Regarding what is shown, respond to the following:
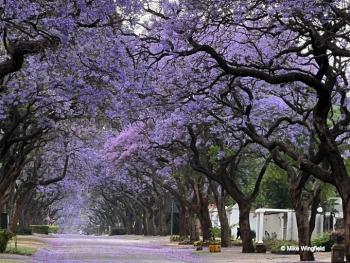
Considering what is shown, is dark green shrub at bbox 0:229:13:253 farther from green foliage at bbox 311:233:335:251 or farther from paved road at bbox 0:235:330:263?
green foliage at bbox 311:233:335:251

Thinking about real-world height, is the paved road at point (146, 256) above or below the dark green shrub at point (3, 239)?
below

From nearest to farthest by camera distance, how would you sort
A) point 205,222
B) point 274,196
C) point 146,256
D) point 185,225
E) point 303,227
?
point 303,227 → point 146,256 → point 205,222 → point 274,196 → point 185,225

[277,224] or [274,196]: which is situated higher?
[274,196]

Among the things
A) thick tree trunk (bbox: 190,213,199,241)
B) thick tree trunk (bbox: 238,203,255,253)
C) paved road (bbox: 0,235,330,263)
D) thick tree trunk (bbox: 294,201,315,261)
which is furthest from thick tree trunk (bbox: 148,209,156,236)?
thick tree trunk (bbox: 294,201,315,261)

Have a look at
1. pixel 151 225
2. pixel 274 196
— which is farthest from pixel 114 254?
pixel 151 225

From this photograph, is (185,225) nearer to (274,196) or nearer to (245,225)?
(274,196)

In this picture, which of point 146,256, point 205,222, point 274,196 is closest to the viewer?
point 146,256

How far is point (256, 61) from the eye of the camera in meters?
19.2

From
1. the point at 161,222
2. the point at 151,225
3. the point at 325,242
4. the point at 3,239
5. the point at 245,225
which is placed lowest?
the point at 3,239

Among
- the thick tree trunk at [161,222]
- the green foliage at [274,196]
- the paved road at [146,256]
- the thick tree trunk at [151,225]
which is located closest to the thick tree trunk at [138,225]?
the thick tree trunk at [151,225]

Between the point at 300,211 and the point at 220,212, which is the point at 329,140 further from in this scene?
the point at 220,212

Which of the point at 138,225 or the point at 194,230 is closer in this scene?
the point at 194,230

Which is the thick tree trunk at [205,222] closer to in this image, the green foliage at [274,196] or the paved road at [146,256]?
the paved road at [146,256]

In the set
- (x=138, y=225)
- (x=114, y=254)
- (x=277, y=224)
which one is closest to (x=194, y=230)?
(x=277, y=224)
